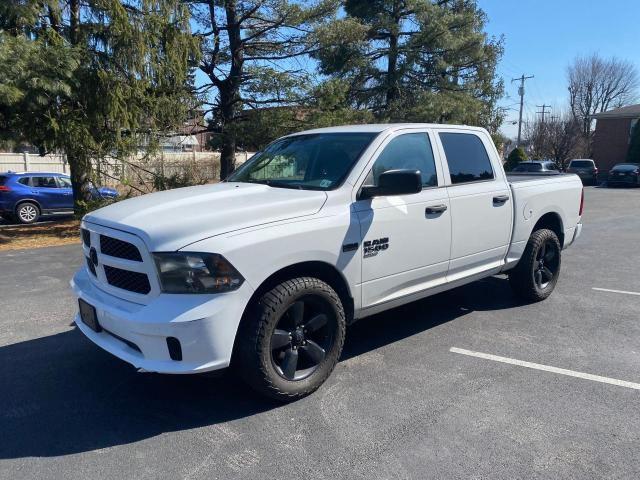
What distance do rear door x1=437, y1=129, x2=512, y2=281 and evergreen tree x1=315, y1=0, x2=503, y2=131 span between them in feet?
50.9

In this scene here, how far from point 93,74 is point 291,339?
9.46m

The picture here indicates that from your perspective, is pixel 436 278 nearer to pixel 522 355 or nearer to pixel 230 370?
pixel 522 355

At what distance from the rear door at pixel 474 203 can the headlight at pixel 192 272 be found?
2374 mm

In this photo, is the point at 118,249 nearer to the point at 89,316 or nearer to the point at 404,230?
the point at 89,316

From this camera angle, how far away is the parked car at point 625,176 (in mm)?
31109

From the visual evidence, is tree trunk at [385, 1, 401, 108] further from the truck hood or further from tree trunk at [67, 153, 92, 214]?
the truck hood

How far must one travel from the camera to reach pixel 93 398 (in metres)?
3.74

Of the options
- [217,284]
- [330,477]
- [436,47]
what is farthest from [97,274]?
[436,47]

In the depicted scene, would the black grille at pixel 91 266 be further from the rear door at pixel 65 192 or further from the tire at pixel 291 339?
the rear door at pixel 65 192

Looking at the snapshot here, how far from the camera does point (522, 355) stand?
4.47m

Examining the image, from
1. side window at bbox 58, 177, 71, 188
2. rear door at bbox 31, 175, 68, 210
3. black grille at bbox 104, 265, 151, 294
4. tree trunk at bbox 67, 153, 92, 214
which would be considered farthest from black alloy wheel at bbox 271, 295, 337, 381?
side window at bbox 58, 177, 71, 188

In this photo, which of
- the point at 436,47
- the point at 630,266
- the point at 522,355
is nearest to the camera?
the point at 522,355

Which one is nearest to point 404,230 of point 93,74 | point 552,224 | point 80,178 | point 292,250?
point 292,250

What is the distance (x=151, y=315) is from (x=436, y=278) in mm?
2595
